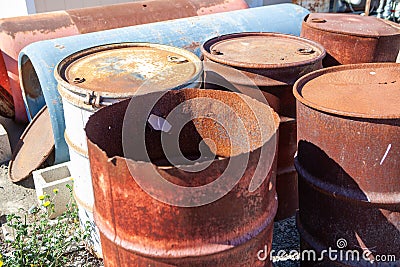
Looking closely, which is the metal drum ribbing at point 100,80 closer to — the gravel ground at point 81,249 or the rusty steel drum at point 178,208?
the gravel ground at point 81,249

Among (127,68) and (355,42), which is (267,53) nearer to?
(355,42)

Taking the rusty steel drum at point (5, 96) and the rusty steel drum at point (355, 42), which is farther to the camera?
the rusty steel drum at point (5, 96)

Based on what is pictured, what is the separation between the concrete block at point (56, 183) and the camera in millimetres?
3092

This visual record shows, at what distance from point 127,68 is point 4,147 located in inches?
81.8

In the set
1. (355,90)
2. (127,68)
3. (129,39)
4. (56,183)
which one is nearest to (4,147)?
(56,183)

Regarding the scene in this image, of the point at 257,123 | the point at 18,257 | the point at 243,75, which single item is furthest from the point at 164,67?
the point at 18,257

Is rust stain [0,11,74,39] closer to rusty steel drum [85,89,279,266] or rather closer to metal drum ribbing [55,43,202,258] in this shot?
metal drum ribbing [55,43,202,258]

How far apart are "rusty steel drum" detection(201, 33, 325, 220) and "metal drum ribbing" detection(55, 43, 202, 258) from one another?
0.20 meters

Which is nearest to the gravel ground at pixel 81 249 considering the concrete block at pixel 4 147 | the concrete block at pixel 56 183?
the concrete block at pixel 4 147

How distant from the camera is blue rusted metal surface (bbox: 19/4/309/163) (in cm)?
320

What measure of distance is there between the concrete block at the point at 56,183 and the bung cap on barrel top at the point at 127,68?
2.73 feet

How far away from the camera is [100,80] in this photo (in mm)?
2590

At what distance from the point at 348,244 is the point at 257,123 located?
2.91 ft

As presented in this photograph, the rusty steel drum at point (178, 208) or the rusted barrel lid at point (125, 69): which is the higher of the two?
the rusted barrel lid at point (125, 69)
